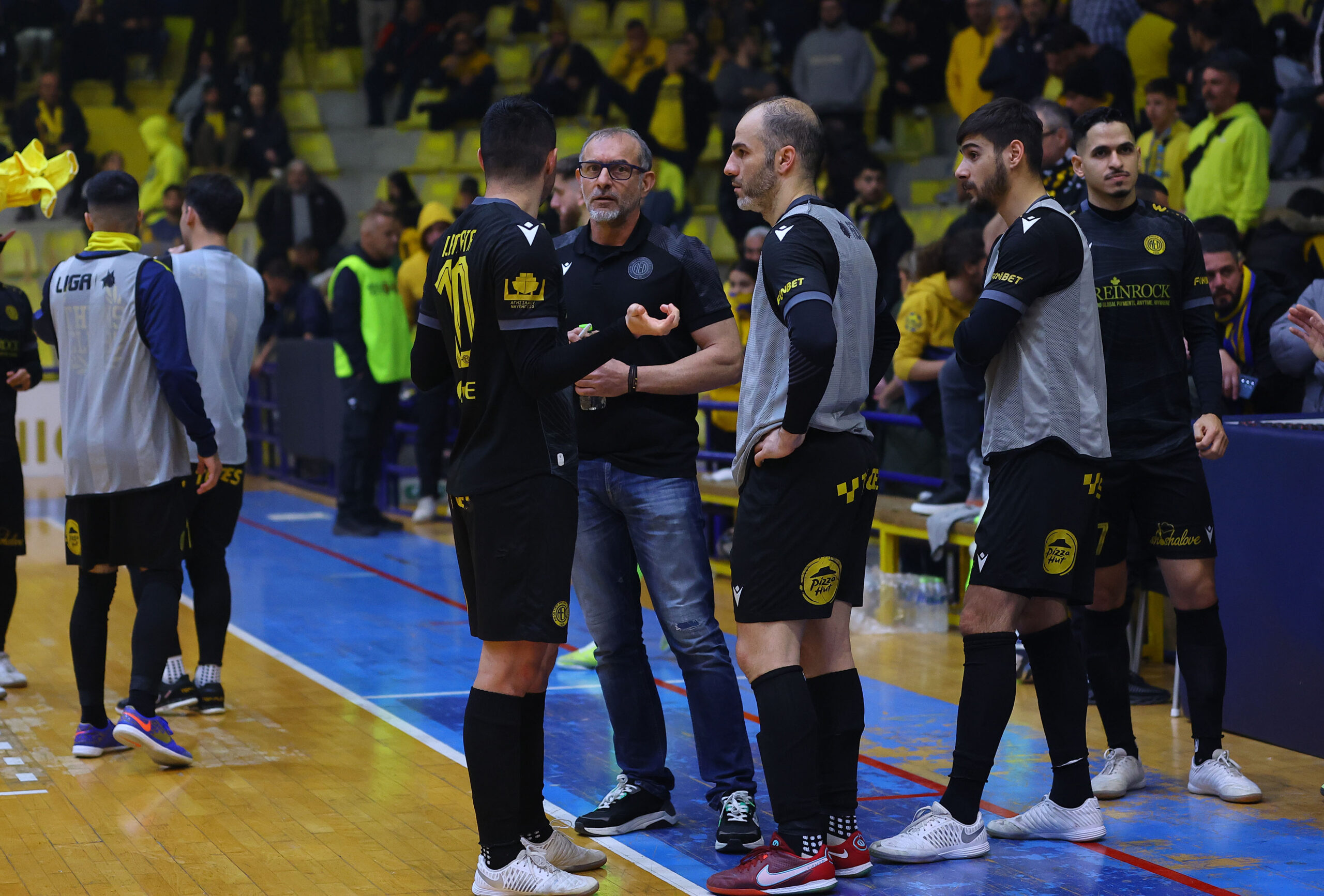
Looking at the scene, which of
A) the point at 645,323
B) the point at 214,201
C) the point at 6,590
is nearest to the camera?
the point at 645,323

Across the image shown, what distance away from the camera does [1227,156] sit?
344 inches

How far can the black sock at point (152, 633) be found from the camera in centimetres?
525

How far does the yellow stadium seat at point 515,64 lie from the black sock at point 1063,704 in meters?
14.7

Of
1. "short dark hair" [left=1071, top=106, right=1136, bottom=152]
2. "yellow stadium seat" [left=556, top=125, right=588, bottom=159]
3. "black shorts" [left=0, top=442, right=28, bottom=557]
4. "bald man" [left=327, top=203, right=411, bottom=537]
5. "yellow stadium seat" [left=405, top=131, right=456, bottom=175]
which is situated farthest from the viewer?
"yellow stadium seat" [left=405, top=131, right=456, bottom=175]

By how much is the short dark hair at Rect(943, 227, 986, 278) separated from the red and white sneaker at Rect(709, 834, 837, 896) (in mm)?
4436

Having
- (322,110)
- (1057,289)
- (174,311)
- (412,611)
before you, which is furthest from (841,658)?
(322,110)

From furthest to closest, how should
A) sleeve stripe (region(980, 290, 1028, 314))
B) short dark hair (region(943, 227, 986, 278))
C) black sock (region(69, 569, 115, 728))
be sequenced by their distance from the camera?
short dark hair (region(943, 227, 986, 278)) → black sock (region(69, 569, 115, 728)) → sleeve stripe (region(980, 290, 1028, 314))

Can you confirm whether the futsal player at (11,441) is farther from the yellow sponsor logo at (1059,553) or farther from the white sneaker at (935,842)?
the yellow sponsor logo at (1059,553)

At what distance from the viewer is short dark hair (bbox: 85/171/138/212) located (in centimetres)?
540

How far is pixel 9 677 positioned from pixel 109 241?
2148mm

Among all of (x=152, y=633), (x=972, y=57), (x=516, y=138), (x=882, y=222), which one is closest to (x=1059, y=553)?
(x=516, y=138)

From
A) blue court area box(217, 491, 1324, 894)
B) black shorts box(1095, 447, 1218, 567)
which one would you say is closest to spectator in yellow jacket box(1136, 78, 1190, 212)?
blue court area box(217, 491, 1324, 894)

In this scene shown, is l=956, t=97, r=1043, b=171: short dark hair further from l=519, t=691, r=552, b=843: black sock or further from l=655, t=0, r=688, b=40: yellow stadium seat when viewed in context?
l=655, t=0, r=688, b=40: yellow stadium seat

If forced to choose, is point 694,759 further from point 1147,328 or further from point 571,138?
point 571,138
